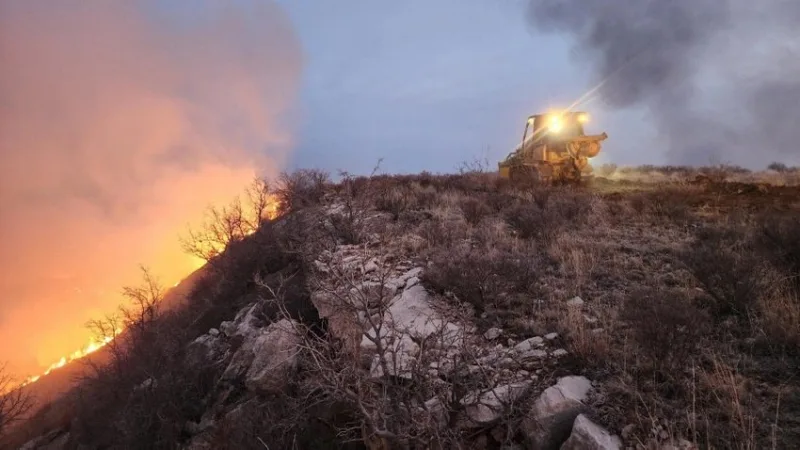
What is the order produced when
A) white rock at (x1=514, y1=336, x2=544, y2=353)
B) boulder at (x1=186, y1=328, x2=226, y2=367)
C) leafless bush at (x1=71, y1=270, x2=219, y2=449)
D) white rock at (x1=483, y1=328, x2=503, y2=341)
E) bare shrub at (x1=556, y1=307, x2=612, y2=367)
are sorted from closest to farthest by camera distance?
bare shrub at (x1=556, y1=307, x2=612, y2=367) → white rock at (x1=514, y1=336, x2=544, y2=353) → white rock at (x1=483, y1=328, x2=503, y2=341) → leafless bush at (x1=71, y1=270, x2=219, y2=449) → boulder at (x1=186, y1=328, x2=226, y2=367)

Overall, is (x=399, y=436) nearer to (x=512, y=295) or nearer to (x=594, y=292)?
(x=512, y=295)

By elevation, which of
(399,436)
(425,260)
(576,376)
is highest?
(425,260)

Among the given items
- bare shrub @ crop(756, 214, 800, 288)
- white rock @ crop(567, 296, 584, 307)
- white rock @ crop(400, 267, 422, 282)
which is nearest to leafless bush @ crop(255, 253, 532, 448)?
white rock @ crop(567, 296, 584, 307)

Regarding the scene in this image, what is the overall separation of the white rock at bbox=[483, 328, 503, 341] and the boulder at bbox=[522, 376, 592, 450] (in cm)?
111

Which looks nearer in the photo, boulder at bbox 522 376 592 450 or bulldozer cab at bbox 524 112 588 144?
boulder at bbox 522 376 592 450

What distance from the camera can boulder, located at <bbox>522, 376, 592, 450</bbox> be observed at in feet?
11.0

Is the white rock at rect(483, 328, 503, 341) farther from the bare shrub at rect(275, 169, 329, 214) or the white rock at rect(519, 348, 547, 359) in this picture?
the bare shrub at rect(275, 169, 329, 214)

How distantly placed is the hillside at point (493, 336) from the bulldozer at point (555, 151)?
12.6ft

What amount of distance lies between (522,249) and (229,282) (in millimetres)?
7224

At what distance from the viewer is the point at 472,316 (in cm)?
516

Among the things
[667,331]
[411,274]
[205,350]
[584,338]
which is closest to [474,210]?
[411,274]

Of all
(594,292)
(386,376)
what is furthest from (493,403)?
(594,292)

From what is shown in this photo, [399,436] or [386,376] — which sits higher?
[386,376]

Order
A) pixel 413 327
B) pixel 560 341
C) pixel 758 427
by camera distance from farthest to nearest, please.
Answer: pixel 413 327, pixel 560 341, pixel 758 427
